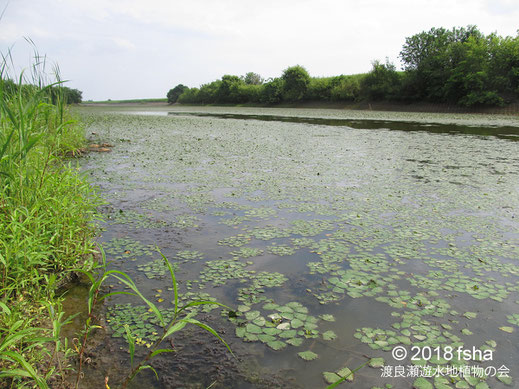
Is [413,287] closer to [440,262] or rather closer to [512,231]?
[440,262]

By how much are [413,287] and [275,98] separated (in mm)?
73603

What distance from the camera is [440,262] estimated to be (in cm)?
423

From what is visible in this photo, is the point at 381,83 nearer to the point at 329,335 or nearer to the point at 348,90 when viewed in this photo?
the point at 348,90

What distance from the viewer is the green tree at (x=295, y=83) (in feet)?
227

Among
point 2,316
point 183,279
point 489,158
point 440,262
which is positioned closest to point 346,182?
point 440,262

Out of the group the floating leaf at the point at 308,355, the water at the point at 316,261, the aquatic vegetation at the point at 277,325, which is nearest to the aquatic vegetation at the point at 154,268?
the water at the point at 316,261

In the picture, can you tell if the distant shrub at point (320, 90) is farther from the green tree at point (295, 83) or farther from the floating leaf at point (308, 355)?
the floating leaf at point (308, 355)

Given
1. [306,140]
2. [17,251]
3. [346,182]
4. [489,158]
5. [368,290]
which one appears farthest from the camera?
[306,140]

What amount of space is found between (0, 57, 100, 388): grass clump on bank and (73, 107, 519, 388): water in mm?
466

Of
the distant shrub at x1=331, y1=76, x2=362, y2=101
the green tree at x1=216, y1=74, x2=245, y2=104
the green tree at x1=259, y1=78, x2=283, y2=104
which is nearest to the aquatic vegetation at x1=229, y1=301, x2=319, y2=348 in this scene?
the distant shrub at x1=331, y1=76, x2=362, y2=101

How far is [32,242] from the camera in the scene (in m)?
2.79

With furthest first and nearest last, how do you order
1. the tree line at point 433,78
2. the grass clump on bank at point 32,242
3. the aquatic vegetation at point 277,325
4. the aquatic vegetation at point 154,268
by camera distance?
the tree line at point 433,78
the aquatic vegetation at point 154,268
the aquatic vegetation at point 277,325
the grass clump on bank at point 32,242

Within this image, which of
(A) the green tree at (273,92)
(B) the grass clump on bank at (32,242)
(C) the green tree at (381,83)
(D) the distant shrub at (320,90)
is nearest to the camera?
(B) the grass clump on bank at (32,242)

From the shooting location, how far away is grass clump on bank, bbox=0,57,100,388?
2.21m
